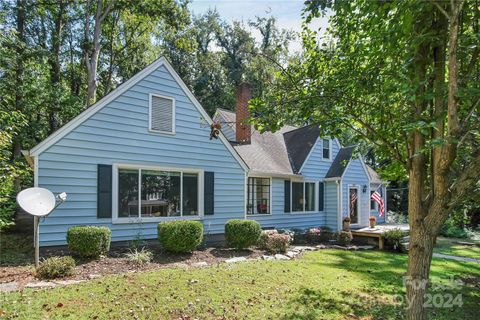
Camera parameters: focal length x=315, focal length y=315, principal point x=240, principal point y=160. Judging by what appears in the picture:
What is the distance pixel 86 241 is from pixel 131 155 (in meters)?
2.87

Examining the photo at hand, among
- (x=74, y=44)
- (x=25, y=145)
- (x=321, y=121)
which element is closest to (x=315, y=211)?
(x=321, y=121)

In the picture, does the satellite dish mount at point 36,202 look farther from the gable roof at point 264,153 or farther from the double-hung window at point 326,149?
the double-hung window at point 326,149

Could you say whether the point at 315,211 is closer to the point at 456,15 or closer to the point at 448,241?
the point at 448,241

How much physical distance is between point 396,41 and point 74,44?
78.4 ft

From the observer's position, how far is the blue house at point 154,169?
841cm

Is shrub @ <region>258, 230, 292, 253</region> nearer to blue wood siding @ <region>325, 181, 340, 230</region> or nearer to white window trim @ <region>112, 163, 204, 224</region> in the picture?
white window trim @ <region>112, 163, 204, 224</region>

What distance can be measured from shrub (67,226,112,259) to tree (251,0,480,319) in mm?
5392

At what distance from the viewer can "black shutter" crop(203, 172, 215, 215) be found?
1086cm

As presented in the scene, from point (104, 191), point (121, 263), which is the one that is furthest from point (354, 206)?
point (121, 263)

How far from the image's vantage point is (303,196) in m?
15.3

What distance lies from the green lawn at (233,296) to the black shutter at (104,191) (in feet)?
9.86

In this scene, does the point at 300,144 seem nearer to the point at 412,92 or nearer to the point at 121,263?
the point at 121,263

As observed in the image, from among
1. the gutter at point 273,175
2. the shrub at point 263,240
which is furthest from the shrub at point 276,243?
the gutter at point 273,175

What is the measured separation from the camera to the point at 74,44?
73.1ft
